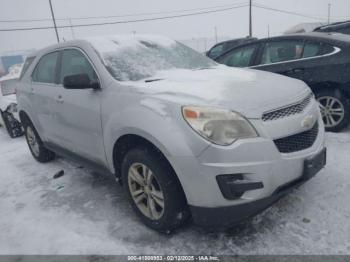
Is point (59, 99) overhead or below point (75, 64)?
below

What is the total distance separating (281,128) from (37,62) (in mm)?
3704

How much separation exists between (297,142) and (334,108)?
266 cm

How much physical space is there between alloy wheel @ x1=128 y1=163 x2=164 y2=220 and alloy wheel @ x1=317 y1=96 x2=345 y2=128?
10.6 feet

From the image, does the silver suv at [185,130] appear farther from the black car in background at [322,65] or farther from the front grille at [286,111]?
the black car in background at [322,65]

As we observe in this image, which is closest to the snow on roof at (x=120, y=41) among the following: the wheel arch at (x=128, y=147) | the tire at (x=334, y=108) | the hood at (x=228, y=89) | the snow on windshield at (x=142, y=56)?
the snow on windshield at (x=142, y=56)

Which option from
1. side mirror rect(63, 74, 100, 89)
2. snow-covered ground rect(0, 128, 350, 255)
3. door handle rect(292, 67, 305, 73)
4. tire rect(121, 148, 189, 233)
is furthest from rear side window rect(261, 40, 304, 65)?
tire rect(121, 148, 189, 233)

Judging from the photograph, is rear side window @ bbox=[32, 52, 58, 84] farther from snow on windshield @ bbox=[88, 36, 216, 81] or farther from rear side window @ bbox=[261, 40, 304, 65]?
rear side window @ bbox=[261, 40, 304, 65]

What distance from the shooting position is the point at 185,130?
2.26m

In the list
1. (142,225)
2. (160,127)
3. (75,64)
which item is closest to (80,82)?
(75,64)

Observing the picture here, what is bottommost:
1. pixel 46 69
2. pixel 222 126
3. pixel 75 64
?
pixel 222 126

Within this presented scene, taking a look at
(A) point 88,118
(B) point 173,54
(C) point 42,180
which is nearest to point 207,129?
(A) point 88,118

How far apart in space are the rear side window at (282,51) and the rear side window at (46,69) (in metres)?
3.32

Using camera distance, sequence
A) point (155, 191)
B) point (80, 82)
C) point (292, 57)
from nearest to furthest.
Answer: point (155, 191) → point (80, 82) → point (292, 57)

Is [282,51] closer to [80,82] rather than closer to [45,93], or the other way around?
[80,82]
